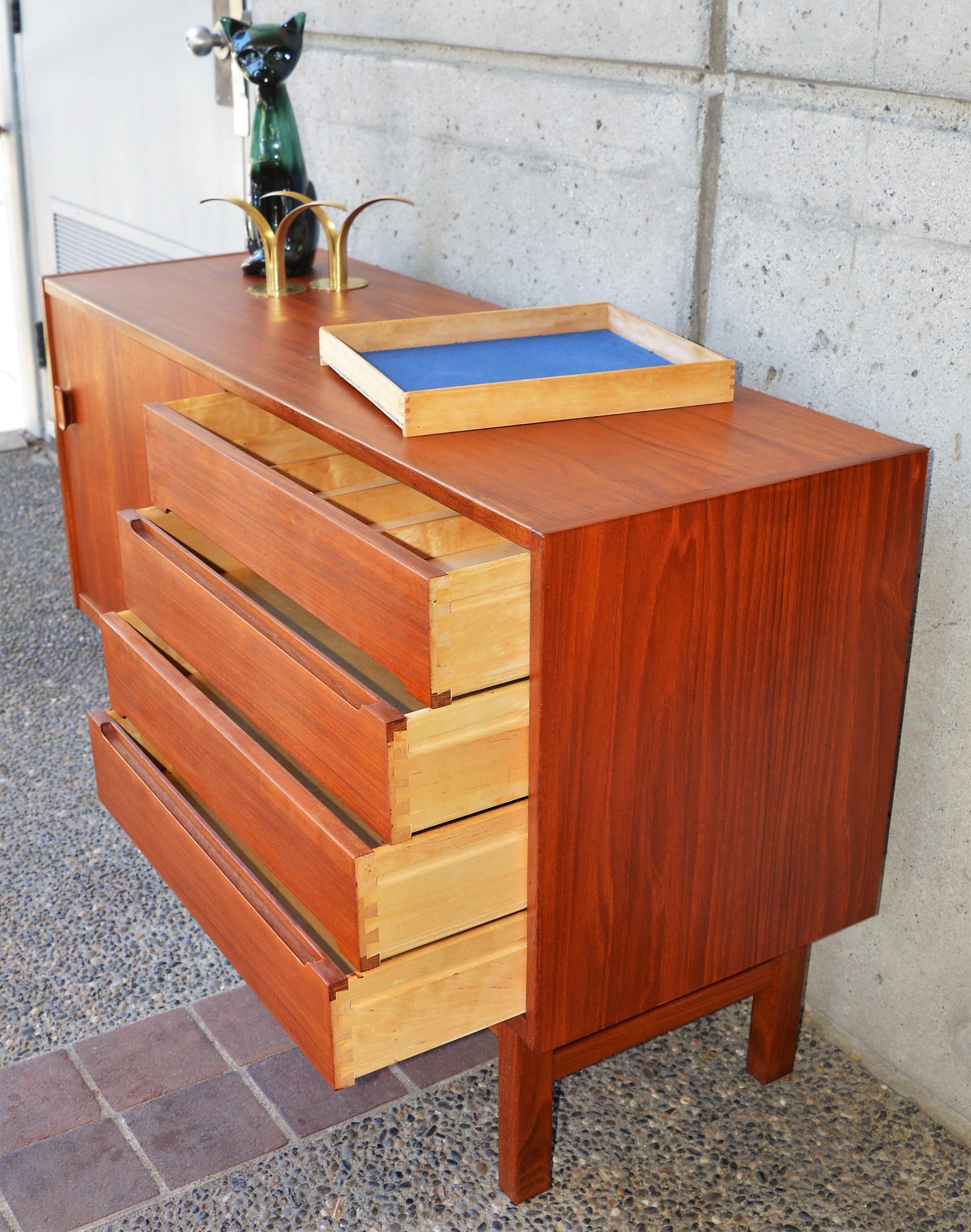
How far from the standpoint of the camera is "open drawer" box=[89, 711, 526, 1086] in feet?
4.26

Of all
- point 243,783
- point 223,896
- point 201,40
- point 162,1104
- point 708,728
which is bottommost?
point 162,1104

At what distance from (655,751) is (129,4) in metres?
2.74

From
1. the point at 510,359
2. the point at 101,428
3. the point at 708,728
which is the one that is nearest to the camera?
the point at 708,728

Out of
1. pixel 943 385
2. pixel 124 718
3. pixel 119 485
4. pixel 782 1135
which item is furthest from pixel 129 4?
pixel 782 1135

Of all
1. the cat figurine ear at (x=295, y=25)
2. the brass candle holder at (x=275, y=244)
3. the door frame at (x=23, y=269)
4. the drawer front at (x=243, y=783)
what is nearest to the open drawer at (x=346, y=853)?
the drawer front at (x=243, y=783)

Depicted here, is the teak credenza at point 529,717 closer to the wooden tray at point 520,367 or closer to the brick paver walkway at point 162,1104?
the wooden tray at point 520,367

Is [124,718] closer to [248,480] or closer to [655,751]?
[248,480]

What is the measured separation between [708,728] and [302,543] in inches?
18.4

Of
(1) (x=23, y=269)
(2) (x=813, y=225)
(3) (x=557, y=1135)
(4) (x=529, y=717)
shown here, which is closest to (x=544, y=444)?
(4) (x=529, y=717)

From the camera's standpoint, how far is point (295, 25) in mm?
2172

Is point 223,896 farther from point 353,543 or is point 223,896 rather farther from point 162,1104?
point 353,543

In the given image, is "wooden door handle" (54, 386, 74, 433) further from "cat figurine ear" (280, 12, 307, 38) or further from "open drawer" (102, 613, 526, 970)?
"open drawer" (102, 613, 526, 970)

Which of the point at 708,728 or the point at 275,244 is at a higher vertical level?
the point at 275,244

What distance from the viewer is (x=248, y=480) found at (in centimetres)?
148
